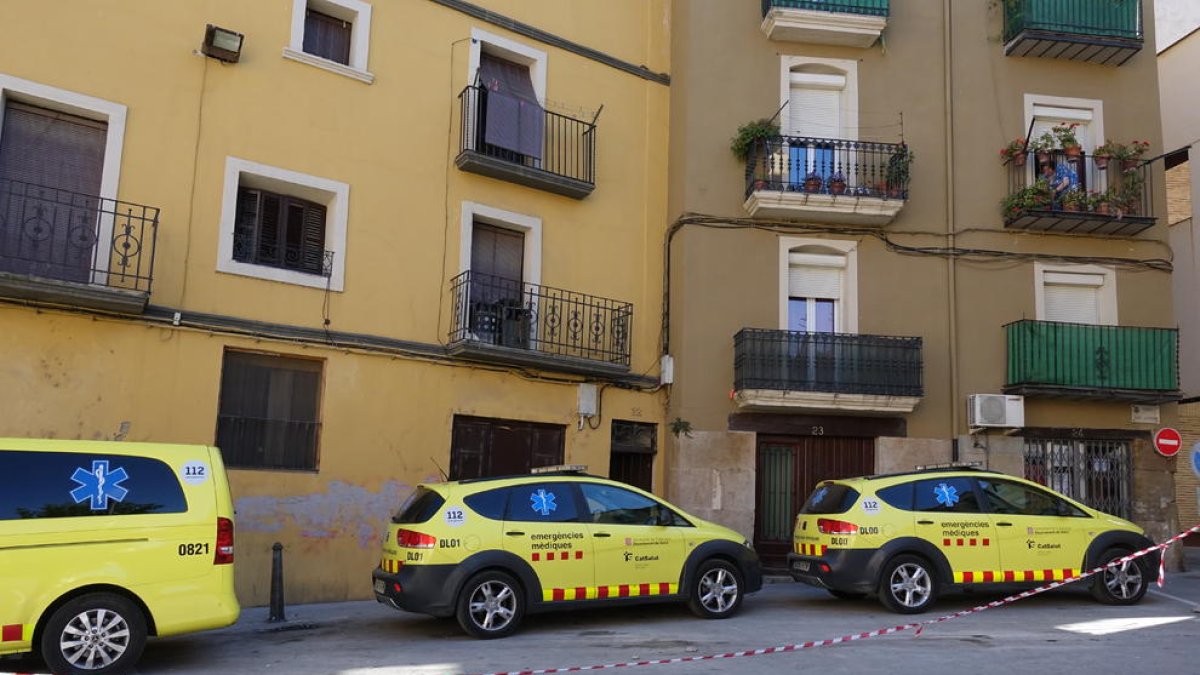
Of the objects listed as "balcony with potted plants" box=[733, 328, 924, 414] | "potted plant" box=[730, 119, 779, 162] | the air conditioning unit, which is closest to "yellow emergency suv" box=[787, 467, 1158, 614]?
"balcony with potted plants" box=[733, 328, 924, 414]

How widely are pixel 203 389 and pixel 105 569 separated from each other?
4.33 meters

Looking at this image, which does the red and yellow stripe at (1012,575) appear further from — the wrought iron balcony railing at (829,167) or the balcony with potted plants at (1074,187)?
the balcony with potted plants at (1074,187)

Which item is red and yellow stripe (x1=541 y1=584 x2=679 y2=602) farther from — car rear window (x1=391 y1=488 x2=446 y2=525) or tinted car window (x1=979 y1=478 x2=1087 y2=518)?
tinted car window (x1=979 y1=478 x2=1087 y2=518)

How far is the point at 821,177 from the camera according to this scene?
15.1m

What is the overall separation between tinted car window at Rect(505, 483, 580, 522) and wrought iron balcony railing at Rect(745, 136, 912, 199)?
22.2ft

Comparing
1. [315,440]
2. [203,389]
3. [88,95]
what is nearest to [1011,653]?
[315,440]

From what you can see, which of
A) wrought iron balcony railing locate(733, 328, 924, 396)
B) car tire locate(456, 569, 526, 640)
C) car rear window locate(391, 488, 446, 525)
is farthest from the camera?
wrought iron balcony railing locate(733, 328, 924, 396)

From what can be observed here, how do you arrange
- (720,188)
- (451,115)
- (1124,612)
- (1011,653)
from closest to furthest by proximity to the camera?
(1011,653) → (1124,612) → (451,115) → (720,188)

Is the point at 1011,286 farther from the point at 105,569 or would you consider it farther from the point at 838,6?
the point at 105,569

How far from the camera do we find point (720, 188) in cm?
1523

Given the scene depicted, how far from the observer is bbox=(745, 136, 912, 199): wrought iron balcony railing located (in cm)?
1491

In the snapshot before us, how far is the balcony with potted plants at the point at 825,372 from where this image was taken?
14.3m

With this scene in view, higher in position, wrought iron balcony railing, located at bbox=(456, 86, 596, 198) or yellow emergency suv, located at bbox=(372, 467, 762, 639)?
wrought iron balcony railing, located at bbox=(456, 86, 596, 198)

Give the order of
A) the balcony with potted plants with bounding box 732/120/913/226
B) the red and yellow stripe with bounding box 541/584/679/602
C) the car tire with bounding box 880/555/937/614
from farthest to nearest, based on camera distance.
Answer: the balcony with potted plants with bounding box 732/120/913/226 < the car tire with bounding box 880/555/937/614 < the red and yellow stripe with bounding box 541/584/679/602
